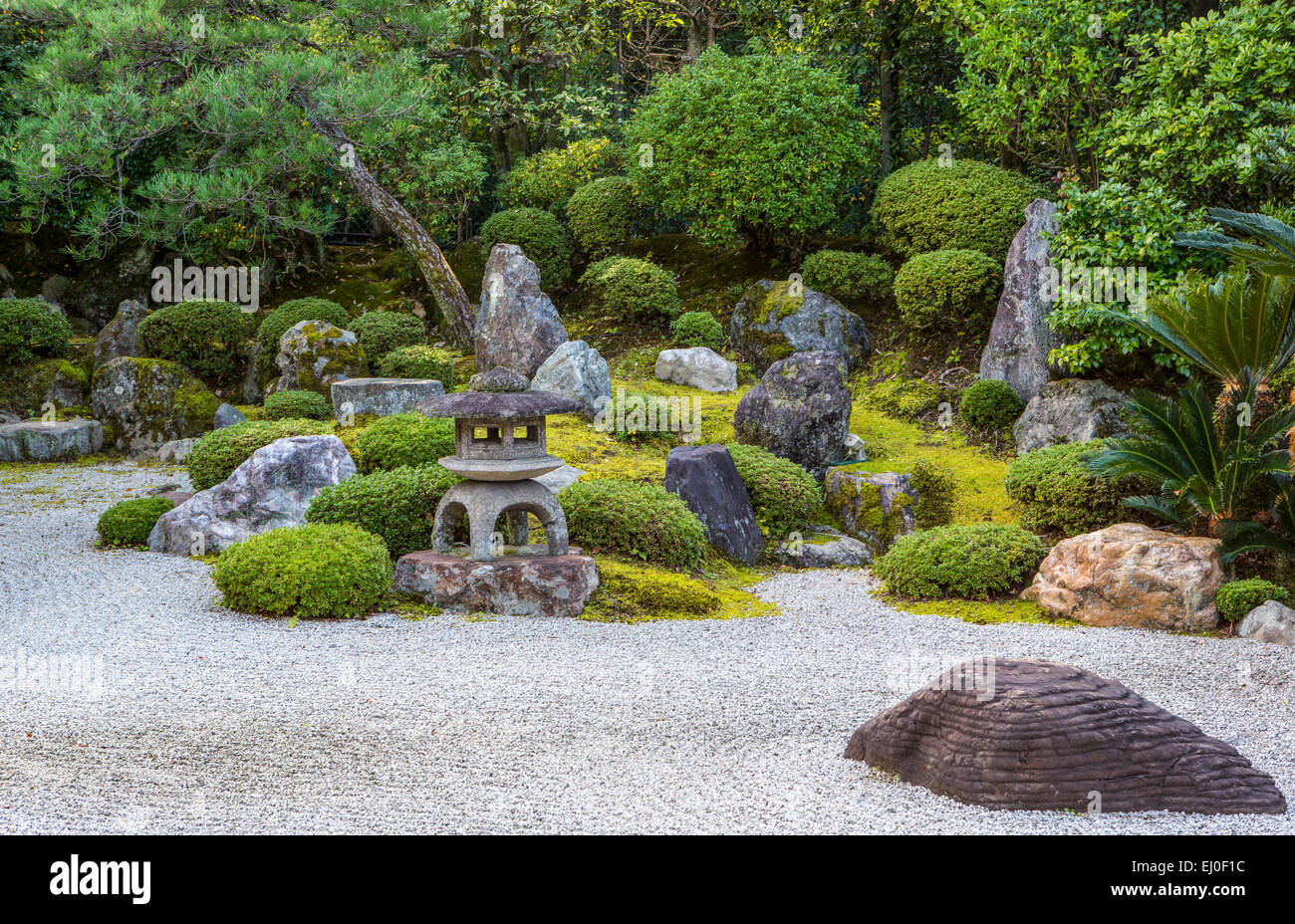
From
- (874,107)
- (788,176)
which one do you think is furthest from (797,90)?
(874,107)

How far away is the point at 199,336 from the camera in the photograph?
48.2ft

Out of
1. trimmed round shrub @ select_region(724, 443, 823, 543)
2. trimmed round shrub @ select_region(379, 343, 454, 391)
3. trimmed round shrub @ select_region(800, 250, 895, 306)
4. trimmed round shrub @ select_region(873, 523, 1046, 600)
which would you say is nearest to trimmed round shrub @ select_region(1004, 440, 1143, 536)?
trimmed round shrub @ select_region(873, 523, 1046, 600)

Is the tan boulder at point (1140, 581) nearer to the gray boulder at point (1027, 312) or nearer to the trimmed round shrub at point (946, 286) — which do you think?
the gray boulder at point (1027, 312)

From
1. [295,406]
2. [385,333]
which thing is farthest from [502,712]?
[385,333]

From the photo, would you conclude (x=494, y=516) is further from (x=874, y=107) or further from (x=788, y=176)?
(x=874, y=107)

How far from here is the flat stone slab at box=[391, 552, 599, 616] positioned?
26.0 feet

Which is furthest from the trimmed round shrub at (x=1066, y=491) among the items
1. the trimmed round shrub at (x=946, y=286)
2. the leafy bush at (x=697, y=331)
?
the leafy bush at (x=697, y=331)

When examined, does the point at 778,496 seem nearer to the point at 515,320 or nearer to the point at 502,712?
the point at 502,712

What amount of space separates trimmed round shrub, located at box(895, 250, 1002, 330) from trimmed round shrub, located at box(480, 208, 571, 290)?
18.4 feet

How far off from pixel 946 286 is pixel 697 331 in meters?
3.39

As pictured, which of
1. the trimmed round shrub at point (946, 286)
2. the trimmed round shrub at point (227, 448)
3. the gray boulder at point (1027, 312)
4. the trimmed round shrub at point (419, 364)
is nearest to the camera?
the trimmed round shrub at point (227, 448)

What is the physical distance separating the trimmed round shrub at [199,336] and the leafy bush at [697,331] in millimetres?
6173

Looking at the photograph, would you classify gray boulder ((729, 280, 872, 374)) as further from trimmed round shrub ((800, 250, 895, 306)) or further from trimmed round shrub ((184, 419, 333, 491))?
trimmed round shrub ((184, 419, 333, 491))

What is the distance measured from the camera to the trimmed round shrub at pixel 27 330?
14.4 metres
